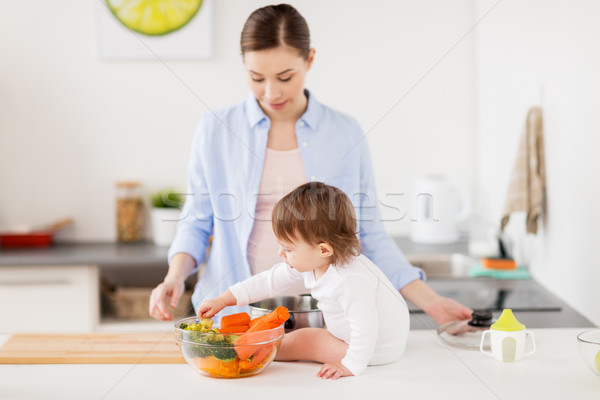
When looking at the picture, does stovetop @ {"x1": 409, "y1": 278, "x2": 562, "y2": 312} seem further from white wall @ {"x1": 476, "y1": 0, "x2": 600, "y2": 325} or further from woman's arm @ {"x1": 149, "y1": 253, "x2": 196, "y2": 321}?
woman's arm @ {"x1": 149, "y1": 253, "x2": 196, "y2": 321}

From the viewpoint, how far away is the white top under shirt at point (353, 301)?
923 millimetres

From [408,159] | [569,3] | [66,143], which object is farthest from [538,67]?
[66,143]

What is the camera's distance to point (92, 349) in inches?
41.3

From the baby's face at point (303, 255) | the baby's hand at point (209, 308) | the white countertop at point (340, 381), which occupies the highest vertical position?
the baby's face at point (303, 255)

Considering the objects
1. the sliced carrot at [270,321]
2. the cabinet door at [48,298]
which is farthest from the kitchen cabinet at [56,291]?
the sliced carrot at [270,321]

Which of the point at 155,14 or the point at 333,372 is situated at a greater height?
the point at 155,14

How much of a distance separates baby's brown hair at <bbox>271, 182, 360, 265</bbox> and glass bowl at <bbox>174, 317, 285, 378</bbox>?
139 millimetres

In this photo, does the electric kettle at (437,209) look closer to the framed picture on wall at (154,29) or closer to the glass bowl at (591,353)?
the framed picture on wall at (154,29)

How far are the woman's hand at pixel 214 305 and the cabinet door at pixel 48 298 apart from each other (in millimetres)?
1130

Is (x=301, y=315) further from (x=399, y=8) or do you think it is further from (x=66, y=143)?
(x=66, y=143)

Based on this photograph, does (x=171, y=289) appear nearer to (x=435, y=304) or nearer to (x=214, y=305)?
(x=214, y=305)

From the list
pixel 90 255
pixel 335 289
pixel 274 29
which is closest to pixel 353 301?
pixel 335 289

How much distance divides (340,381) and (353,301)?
11 cm

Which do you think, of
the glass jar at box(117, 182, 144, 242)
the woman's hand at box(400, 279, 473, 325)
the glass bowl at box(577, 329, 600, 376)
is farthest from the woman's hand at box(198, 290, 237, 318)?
the glass jar at box(117, 182, 144, 242)
